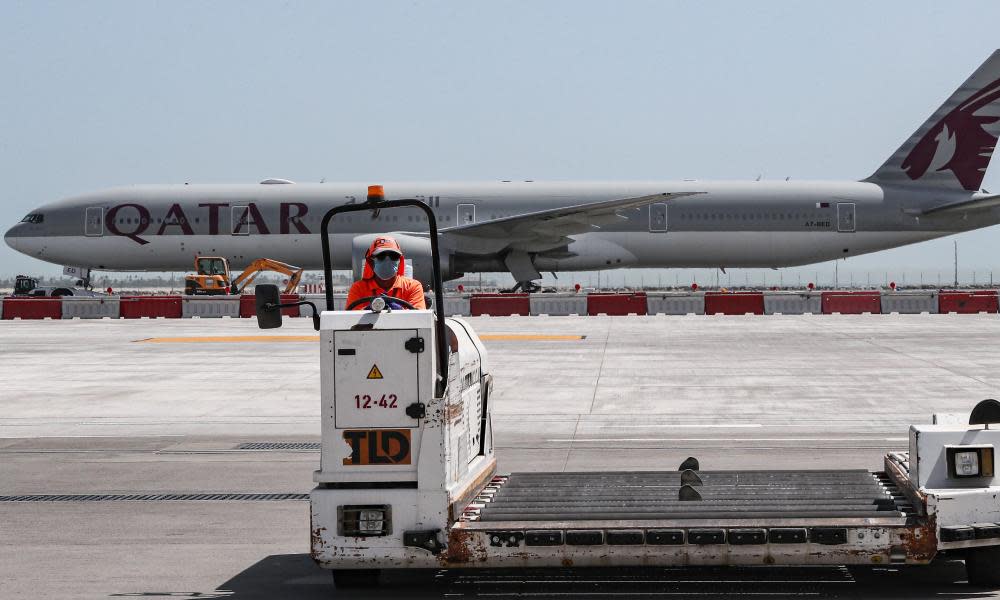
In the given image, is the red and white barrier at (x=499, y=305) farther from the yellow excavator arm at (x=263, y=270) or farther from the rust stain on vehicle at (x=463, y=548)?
the rust stain on vehicle at (x=463, y=548)

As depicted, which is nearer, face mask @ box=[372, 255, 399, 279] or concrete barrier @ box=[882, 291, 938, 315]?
face mask @ box=[372, 255, 399, 279]

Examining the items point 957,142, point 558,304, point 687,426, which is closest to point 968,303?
point 957,142

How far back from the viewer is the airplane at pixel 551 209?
45594 mm

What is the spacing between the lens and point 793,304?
40.7 metres

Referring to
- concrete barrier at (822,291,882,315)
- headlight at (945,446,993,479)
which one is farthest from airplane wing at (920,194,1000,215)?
headlight at (945,446,993,479)

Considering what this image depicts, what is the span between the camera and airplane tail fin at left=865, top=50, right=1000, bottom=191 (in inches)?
1892

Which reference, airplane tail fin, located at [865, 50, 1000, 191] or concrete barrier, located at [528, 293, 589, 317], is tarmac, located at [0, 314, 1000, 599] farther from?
airplane tail fin, located at [865, 50, 1000, 191]

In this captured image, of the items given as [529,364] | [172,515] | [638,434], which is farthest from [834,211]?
[172,515]

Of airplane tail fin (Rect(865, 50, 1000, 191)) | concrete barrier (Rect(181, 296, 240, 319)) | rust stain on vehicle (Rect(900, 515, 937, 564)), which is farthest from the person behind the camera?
airplane tail fin (Rect(865, 50, 1000, 191))

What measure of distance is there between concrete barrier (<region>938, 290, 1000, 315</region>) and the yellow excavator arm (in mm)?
24946

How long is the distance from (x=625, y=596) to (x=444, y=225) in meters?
39.3

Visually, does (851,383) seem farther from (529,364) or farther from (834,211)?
(834,211)

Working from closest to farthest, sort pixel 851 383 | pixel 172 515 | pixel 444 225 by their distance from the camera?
pixel 172 515
pixel 851 383
pixel 444 225

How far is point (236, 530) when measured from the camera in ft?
28.3
